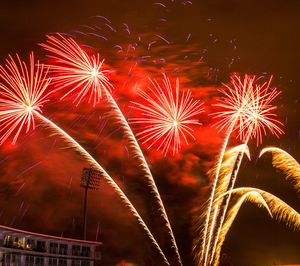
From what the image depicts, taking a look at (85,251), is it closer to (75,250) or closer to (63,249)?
(75,250)

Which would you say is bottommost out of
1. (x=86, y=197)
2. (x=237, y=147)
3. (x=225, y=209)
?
(x=225, y=209)

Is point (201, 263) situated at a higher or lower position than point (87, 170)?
lower

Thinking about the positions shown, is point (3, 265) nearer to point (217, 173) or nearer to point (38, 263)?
point (38, 263)

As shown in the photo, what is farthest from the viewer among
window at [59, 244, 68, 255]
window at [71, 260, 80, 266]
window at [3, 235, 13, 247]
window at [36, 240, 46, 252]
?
window at [71, 260, 80, 266]

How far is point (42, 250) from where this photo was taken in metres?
85.6

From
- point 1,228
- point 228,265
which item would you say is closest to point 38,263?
point 1,228

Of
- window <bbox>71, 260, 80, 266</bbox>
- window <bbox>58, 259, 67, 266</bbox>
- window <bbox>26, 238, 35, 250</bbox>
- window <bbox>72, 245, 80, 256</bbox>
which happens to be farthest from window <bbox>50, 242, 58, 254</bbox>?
window <bbox>26, 238, 35, 250</bbox>

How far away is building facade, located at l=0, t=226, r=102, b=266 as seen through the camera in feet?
255

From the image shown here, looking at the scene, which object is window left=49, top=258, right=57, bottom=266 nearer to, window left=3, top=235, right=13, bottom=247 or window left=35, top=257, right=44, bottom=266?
window left=35, top=257, right=44, bottom=266

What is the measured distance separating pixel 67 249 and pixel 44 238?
19.0 ft

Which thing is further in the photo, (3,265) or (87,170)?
(87,170)

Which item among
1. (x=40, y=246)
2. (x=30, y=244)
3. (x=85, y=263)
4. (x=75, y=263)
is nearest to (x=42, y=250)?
(x=40, y=246)

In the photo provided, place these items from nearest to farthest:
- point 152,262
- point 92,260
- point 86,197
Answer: point 86,197
point 92,260
point 152,262

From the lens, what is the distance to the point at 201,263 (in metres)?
44.4
